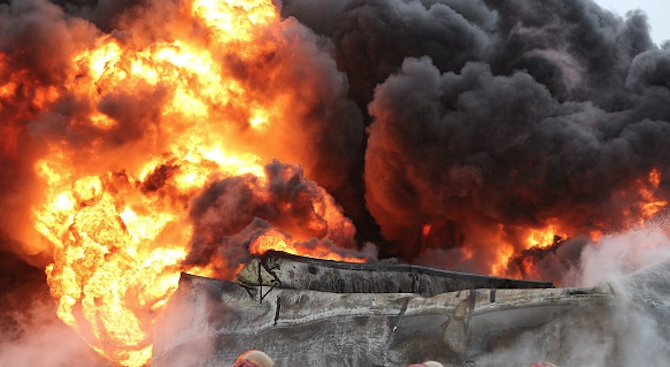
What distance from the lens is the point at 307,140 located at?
16469 mm

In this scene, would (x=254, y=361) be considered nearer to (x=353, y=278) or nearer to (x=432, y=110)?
(x=353, y=278)

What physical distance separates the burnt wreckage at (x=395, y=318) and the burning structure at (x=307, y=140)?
2724 millimetres

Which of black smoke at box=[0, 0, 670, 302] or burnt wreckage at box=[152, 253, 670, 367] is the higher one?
black smoke at box=[0, 0, 670, 302]

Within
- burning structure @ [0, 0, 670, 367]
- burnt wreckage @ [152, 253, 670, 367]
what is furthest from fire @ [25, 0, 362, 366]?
→ burnt wreckage @ [152, 253, 670, 367]

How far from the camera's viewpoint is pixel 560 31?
20016mm

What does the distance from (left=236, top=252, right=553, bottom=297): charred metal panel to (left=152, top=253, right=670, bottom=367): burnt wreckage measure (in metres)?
0.01

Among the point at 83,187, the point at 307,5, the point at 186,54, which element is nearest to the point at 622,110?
the point at 307,5

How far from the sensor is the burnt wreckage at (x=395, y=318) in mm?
5781

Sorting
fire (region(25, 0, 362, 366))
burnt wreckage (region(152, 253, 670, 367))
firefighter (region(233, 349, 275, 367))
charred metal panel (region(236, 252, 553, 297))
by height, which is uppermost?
fire (region(25, 0, 362, 366))

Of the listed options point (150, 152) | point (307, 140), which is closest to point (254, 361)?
point (150, 152)

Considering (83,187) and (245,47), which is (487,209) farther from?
(83,187)

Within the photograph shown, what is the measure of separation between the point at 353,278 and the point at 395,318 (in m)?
1.60

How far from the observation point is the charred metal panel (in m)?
7.67

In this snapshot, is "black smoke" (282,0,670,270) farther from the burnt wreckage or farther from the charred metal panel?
the burnt wreckage
